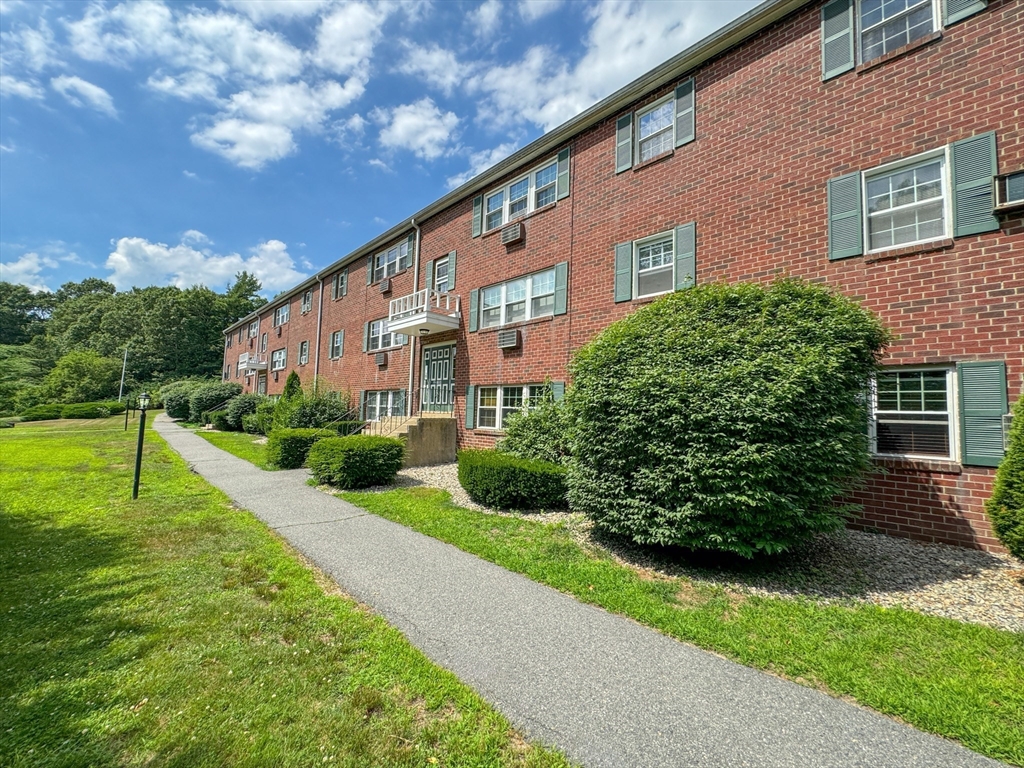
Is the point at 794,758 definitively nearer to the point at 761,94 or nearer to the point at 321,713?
the point at 321,713

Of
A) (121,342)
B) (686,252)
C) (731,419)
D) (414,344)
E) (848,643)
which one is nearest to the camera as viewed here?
(848,643)

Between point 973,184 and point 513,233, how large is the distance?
913 centimetres

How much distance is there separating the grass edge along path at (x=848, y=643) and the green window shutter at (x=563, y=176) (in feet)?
30.6

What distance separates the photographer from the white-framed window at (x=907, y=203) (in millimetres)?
6508

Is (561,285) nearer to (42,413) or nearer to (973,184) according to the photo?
(973,184)

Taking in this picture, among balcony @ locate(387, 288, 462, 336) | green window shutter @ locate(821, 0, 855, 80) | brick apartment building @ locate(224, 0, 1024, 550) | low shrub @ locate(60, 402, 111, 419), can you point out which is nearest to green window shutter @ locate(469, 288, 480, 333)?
brick apartment building @ locate(224, 0, 1024, 550)

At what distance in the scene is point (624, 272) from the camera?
9.95 metres

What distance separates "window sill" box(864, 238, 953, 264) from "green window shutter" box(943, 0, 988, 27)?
331 centimetres

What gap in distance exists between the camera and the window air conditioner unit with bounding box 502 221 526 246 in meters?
12.4

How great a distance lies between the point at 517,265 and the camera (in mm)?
12539

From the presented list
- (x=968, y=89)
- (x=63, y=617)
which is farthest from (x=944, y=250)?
(x=63, y=617)

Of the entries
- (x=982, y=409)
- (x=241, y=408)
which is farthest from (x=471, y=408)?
(x=241, y=408)

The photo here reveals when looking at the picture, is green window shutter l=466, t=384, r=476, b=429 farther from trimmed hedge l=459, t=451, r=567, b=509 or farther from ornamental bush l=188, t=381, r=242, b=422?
ornamental bush l=188, t=381, r=242, b=422

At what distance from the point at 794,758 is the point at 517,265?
38.1 feet
